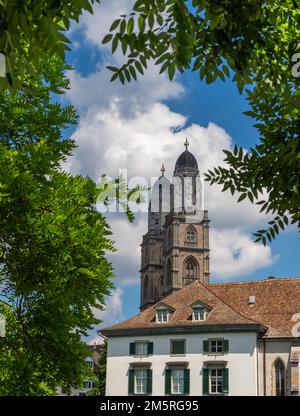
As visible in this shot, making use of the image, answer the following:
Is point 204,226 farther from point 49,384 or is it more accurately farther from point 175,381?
point 49,384

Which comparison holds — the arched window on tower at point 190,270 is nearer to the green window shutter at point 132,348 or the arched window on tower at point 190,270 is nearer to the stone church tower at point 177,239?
the stone church tower at point 177,239

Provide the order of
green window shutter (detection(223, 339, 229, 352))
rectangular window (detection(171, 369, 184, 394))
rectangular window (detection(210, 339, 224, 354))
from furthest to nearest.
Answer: rectangular window (detection(171, 369, 184, 394))
rectangular window (detection(210, 339, 224, 354))
green window shutter (detection(223, 339, 229, 352))

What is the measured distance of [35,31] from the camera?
3.90m

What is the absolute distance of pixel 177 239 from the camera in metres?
128

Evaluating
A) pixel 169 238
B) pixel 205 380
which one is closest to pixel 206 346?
pixel 205 380

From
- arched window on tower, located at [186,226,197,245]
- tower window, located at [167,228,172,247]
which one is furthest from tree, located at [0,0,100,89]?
tower window, located at [167,228,172,247]

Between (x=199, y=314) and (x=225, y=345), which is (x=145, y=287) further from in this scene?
(x=225, y=345)

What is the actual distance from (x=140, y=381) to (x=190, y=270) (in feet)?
237

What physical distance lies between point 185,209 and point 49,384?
119 meters

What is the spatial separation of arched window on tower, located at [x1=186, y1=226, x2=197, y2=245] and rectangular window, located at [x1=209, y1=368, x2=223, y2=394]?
7603 cm

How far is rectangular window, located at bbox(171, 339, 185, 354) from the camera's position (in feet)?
177

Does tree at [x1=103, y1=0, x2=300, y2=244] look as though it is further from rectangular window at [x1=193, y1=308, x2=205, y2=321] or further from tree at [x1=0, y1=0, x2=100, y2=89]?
rectangular window at [x1=193, y1=308, x2=205, y2=321]
